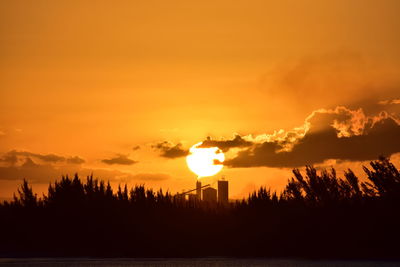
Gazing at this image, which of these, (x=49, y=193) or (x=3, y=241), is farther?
(x=49, y=193)

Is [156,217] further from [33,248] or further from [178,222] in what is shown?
[33,248]

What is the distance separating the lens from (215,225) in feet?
600

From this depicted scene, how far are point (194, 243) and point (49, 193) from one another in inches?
1540

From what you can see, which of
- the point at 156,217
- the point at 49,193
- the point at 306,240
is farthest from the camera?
the point at 49,193

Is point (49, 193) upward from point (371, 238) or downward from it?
upward

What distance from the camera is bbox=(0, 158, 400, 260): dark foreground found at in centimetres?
17062

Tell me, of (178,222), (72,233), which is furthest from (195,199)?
(72,233)

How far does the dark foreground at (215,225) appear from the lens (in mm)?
170625

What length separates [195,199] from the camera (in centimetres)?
19225

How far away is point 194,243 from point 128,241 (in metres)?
13.6

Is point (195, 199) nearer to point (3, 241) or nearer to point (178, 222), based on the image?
point (178, 222)

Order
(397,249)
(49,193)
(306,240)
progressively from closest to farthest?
(397,249) → (306,240) → (49,193)

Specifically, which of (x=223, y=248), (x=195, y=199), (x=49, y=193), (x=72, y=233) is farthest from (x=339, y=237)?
(x=49, y=193)

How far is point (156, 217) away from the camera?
610ft
